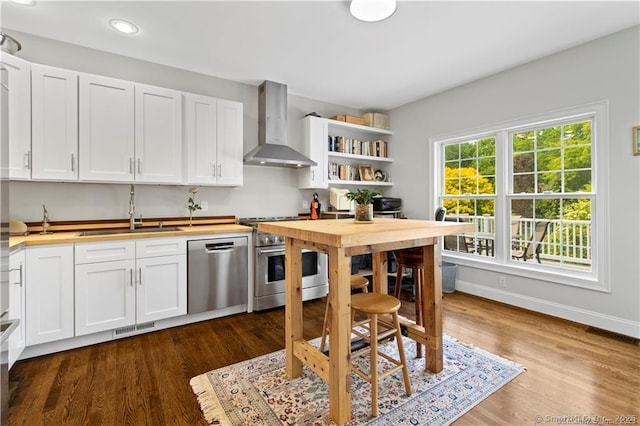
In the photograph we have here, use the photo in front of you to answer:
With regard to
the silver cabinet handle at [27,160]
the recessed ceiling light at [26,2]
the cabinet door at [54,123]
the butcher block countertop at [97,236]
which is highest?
the recessed ceiling light at [26,2]

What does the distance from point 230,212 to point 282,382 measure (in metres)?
2.26

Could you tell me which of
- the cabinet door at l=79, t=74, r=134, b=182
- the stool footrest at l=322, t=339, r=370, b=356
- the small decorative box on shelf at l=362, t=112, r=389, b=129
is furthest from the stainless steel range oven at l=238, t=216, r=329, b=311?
the small decorative box on shelf at l=362, t=112, r=389, b=129

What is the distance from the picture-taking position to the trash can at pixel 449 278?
3823 mm

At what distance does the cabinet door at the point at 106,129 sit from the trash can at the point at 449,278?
3.74 m

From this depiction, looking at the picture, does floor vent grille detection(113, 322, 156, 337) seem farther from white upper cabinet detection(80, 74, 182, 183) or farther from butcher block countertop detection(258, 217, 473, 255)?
butcher block countertop detection(258, 217, 473, 255)

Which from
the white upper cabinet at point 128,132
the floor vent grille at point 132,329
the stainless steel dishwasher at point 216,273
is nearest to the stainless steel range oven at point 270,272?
the stainless steel dishwasher at point 216,273

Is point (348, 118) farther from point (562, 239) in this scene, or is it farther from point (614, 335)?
point (614, 335)

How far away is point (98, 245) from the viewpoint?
8.09 feet

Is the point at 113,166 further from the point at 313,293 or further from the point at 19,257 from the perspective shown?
the point at 313,293

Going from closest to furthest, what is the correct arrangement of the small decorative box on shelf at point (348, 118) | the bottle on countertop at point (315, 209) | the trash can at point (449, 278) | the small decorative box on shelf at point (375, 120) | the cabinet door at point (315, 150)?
the trash can at point (449, 278), the cabinet door at point (315, 150), the bottle on countertop at point (315, 209), the small decorative box on shelf at point (348, 118), the small decorative box on shelf at point (375, 120)

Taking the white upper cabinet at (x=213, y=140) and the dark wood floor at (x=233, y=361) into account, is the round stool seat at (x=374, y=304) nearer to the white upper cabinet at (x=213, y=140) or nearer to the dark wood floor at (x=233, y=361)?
the dark wood floor at (x=233, y=361)

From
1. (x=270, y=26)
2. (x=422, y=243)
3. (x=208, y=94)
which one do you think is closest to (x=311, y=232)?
(x=422, y=243)

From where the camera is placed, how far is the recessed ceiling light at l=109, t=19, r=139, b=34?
2465 millimetres

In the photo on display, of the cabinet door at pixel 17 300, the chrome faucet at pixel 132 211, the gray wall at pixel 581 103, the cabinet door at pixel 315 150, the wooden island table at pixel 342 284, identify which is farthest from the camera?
the cabinet door at pixel 315 150
